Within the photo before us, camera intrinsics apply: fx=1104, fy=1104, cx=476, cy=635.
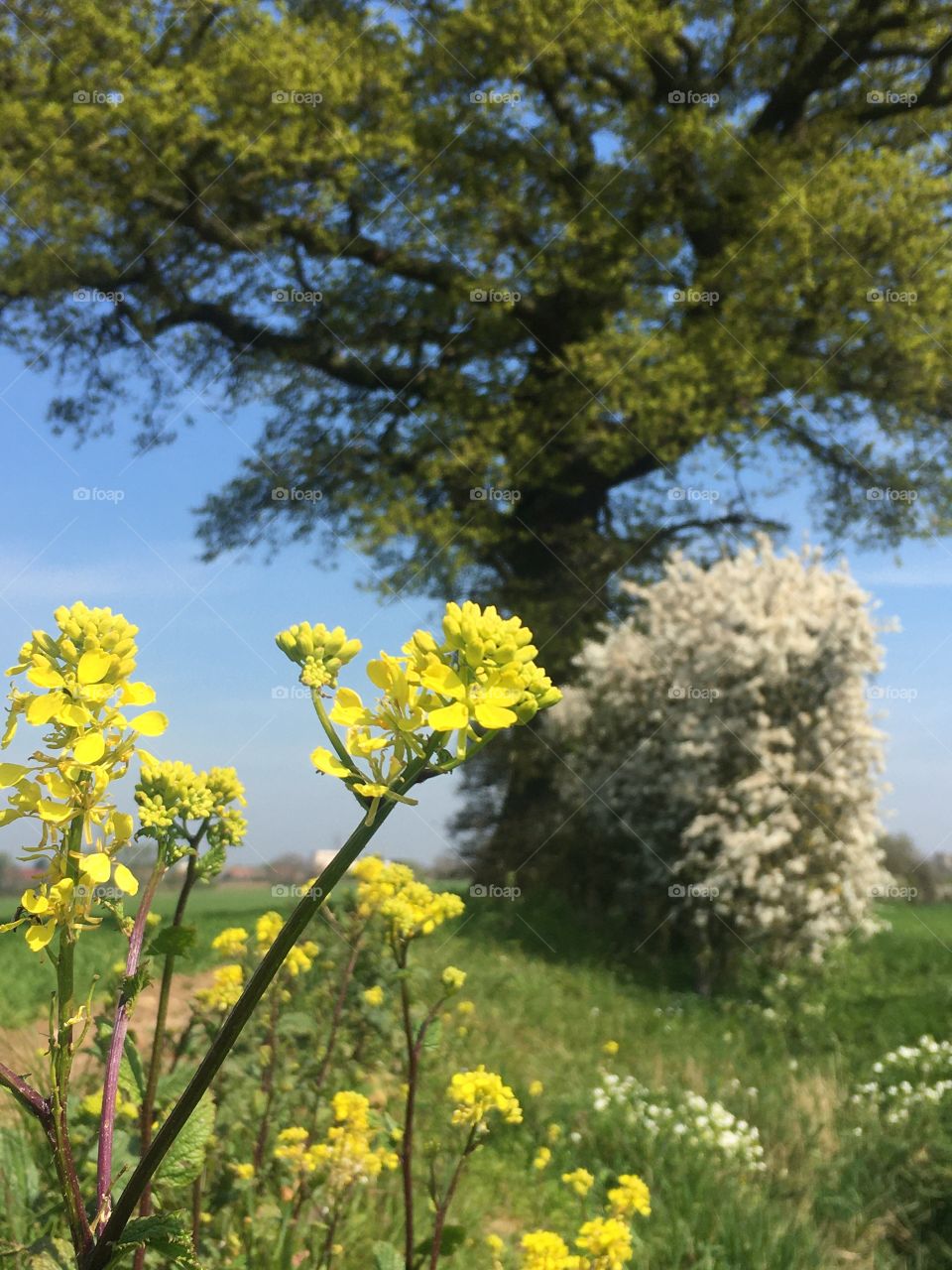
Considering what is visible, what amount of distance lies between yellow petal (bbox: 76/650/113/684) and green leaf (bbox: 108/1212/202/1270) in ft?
1.32

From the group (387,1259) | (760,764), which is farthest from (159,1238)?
(760,764)

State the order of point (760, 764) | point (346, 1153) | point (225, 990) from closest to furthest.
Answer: point (346, 1153) < point (225, 990) < point (760, 764)

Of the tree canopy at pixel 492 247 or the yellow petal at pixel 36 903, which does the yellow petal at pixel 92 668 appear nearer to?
the yellow petal at pixel 36 903

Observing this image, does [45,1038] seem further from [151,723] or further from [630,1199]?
[151,723]

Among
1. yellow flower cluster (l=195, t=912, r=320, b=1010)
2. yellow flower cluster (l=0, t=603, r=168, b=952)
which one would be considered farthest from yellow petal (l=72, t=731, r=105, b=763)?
yellow flower cluster (l=195, t=912, r=320, b=1010)

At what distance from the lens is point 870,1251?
3480mm

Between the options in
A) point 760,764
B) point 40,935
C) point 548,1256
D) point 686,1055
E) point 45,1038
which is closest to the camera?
point 40,935

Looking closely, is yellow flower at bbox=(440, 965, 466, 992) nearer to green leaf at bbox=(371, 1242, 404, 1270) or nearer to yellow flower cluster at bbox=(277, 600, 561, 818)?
green leaf at bbox=(371, 1242, 404, 1270)

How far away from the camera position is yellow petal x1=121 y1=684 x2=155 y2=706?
92cm

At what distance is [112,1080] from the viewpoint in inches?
37.8

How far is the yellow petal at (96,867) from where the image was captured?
2.82ft

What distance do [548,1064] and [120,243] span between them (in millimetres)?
7951

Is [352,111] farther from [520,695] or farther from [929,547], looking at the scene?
[520,695]

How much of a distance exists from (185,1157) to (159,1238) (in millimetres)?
Result: 259
